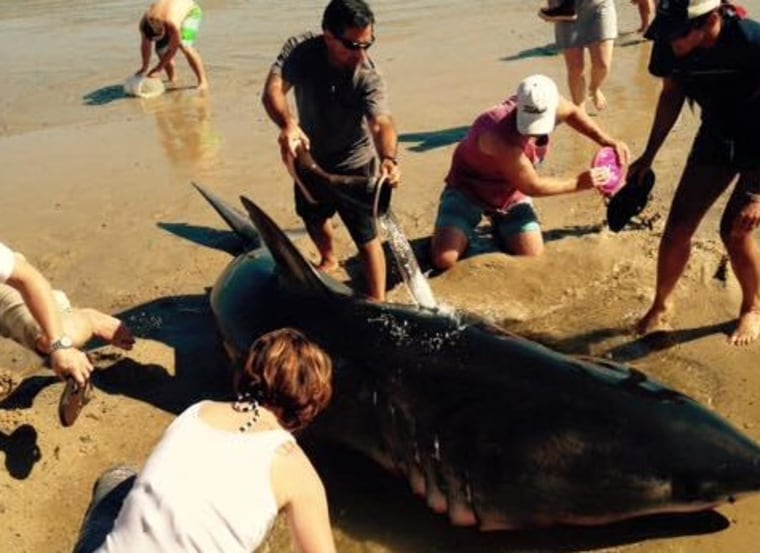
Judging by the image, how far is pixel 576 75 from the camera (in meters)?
8.62

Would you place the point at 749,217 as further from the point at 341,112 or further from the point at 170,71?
the point at 170,71

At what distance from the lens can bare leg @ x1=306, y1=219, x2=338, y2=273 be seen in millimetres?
6145

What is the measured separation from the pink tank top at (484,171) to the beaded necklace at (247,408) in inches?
130

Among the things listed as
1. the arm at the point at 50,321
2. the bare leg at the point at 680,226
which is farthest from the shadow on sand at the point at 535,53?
the arm at the point at 50,321

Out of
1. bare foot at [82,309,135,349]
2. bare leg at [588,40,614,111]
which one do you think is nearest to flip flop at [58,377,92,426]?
bare foot at [82,309,135,349]

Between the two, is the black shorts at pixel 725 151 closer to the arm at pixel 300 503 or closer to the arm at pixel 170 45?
the arm at pixel 300 503

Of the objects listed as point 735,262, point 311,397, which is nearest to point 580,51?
point 735,262

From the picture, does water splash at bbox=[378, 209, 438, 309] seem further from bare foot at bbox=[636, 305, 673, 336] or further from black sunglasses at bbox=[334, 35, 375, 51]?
bare foot at bbox=[636, 305, 673, 336]

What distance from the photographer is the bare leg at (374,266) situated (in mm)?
5641

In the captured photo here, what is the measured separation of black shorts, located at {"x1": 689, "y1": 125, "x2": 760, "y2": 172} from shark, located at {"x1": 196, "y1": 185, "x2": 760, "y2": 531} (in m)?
1.45

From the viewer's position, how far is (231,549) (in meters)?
2.74

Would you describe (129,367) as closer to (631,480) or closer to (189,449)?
(189,449)

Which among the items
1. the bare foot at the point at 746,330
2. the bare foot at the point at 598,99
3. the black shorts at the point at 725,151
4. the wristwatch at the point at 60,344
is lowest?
the bare foot at the point at 598,99

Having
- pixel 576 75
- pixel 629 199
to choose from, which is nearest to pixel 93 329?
pixel 629 199
